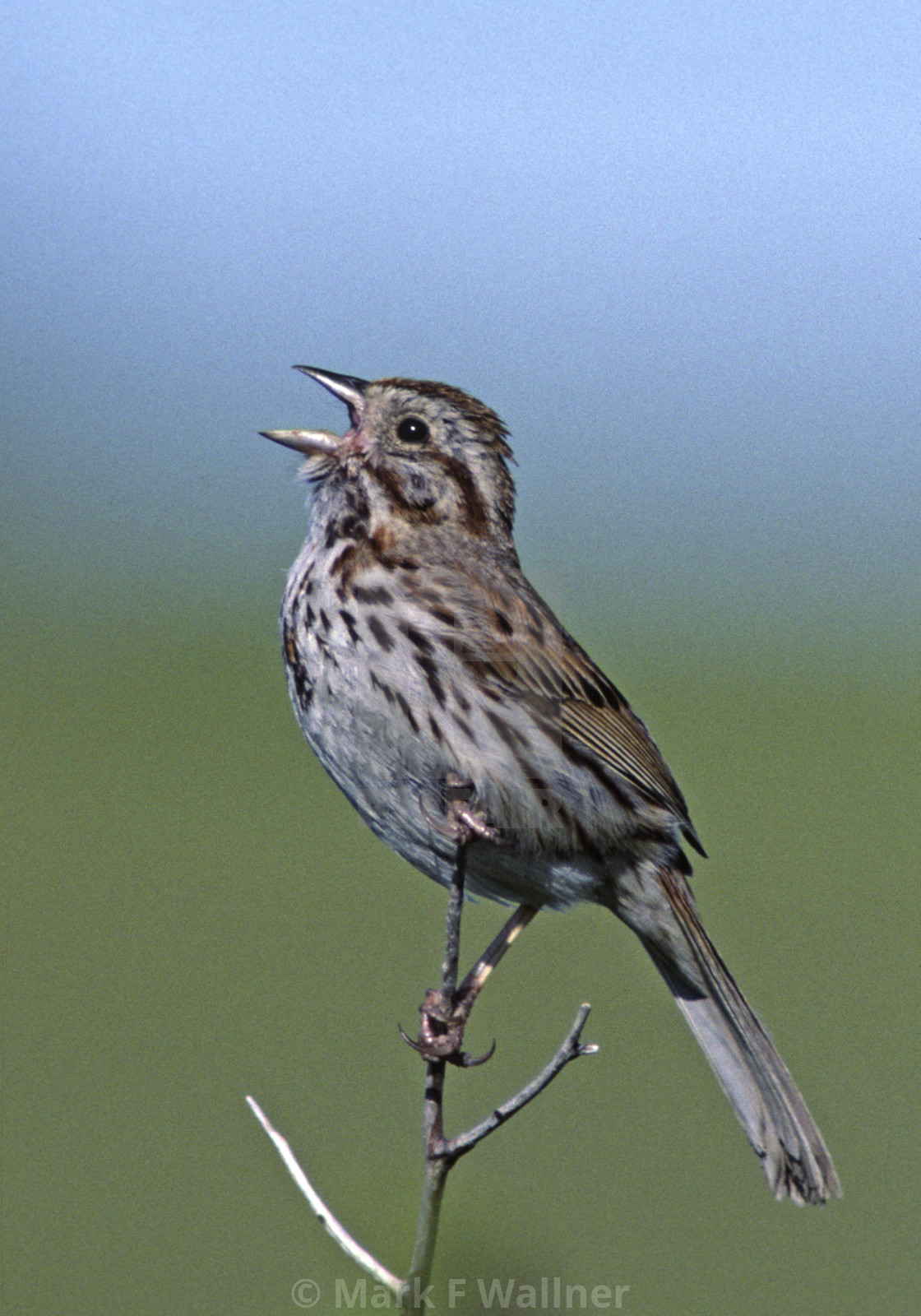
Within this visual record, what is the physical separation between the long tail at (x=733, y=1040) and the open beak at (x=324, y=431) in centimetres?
148

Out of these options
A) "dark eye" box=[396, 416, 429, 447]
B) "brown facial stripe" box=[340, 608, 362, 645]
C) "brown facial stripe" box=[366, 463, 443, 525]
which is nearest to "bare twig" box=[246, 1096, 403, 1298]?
"brown facial stripe" box=[340, 608, 362, 645]

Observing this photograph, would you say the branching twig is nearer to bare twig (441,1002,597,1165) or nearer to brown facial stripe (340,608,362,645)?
bare twig (441,1002,597,1165)

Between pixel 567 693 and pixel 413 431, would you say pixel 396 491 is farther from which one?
pixel 567 693

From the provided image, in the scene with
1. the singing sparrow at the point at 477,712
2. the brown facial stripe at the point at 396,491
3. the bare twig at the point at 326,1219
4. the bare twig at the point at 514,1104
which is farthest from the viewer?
the brown facial stripe at the point at 396,491

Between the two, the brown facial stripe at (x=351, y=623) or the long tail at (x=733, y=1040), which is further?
the long tail at (x=733, y=1040)

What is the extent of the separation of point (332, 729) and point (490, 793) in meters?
0.44

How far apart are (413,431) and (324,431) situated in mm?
287

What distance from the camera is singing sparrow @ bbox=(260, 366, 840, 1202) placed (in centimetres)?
357

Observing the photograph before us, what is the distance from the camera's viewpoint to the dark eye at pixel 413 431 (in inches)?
157

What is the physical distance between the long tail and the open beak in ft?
4.87

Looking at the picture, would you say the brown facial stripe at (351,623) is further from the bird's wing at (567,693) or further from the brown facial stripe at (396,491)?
the brown facial stripe at (396,491)

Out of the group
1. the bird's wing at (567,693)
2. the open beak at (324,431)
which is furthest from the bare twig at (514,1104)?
Answer: the open beak at (324,431)

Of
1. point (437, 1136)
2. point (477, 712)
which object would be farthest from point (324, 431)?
point (437, 1136)

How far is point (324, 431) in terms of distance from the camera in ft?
12.6
